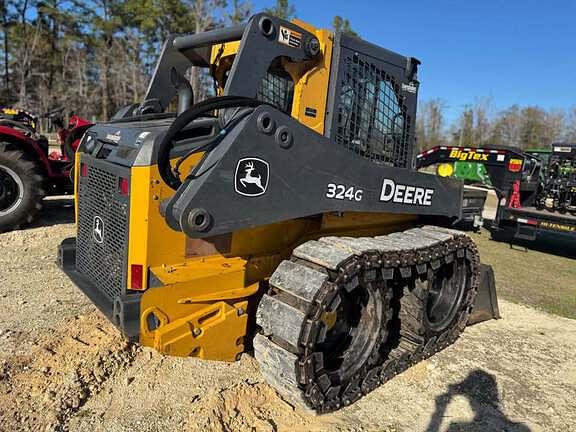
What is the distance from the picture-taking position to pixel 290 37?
319cm

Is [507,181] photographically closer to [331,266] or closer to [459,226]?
[459,226]

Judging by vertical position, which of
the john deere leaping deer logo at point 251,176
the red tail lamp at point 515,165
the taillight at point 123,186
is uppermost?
the red tail lamp at point 515,165

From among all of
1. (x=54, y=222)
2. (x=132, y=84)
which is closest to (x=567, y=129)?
(x=132, y=84)

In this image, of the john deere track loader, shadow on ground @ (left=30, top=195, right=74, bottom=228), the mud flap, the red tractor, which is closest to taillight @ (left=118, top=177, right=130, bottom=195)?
the john deere track loader

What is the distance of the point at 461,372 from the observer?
13.8 feet

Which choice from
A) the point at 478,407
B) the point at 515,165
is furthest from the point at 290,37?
the point at 515,165

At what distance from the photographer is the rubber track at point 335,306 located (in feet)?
10.1

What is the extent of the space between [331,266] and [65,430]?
6.40 feet

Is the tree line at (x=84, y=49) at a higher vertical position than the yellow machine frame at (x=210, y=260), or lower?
higher

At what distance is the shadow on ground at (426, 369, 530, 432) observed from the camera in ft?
11.2

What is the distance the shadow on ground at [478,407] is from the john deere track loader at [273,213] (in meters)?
0.41

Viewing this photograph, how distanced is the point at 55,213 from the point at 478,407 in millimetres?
7874

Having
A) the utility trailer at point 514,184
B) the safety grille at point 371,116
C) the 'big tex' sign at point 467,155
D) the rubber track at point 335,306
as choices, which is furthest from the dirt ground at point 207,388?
the 'big tex' sign at point 467,155

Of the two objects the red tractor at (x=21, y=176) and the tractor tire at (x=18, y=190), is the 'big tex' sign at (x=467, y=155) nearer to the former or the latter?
the red tractor at (x=21, y=176)
